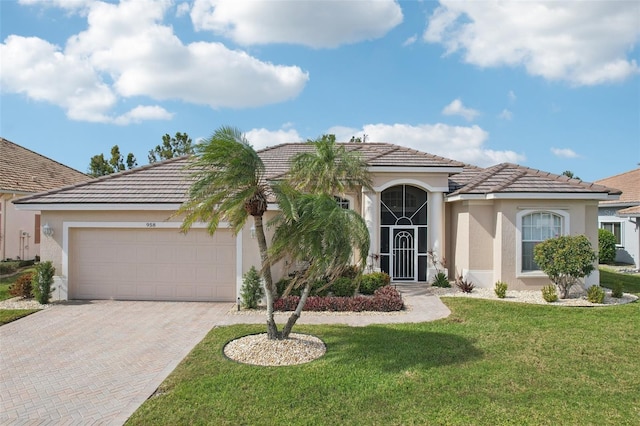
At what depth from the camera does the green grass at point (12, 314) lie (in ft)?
35.4

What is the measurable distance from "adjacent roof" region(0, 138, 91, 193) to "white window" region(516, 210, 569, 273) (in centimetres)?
2403

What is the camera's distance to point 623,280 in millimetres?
17672

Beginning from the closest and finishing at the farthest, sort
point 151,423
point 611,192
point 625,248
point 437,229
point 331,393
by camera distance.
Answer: point 151,423 → point 331,393 → point 611,192 → point 437,229 → point 625,248

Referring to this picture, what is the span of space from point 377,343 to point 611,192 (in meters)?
11.8

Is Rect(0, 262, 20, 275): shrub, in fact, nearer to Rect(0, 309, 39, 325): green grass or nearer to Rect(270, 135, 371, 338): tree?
Rect(0, 309, 39, 325): green grass

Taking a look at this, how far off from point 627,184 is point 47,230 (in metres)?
35.1

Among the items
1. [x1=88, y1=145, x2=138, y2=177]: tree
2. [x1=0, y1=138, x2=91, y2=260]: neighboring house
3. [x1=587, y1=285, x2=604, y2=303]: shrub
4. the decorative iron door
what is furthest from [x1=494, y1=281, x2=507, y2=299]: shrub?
[x1=88, y1=145, x2=138, y2=177]: tree

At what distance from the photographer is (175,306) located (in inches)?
488

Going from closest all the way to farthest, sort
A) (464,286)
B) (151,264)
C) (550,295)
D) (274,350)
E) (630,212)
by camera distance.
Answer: (274,350), (550,295), (151,264), (464,286), (630,212)

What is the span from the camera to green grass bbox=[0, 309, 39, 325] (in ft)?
35.4

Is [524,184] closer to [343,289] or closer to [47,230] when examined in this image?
[343,289]

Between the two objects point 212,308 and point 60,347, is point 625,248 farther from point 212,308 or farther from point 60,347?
point 60,347

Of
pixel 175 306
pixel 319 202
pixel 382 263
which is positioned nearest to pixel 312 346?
pixel 319 202

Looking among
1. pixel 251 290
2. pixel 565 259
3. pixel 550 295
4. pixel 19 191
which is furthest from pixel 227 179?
pixel 19 191
